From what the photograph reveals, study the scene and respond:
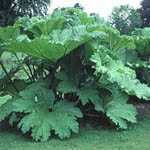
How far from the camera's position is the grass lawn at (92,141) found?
7.05 m

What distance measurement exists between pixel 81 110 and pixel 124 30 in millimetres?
8465

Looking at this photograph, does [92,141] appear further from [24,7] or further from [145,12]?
[24,7]

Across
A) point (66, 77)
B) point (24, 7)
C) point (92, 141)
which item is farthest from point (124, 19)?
point (92, 141)

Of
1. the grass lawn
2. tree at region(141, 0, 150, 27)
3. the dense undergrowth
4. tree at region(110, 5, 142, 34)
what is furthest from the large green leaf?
tree at region(141, 0, 150, 27)

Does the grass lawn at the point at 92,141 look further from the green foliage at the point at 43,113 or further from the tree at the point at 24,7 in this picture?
the tree at the point at 24,7

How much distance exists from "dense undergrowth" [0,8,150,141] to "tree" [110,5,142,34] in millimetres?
7208

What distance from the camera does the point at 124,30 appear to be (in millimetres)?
16281

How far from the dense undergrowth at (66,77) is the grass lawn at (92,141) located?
114mm

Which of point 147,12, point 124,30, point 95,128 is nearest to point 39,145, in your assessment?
point 95,128

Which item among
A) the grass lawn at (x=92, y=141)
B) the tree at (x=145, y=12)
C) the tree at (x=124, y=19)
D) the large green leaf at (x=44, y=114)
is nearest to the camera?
the grass lawn at (x=92, y=141)

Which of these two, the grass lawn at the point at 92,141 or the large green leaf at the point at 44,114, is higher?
the large green leaf at the point at 44,114

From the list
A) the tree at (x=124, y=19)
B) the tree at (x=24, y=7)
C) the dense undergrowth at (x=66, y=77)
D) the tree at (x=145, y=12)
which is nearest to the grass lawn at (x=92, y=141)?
the dense undergrowth at (x=66, y=77)

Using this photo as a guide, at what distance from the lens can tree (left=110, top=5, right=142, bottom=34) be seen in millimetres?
15844

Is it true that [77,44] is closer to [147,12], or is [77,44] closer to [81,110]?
[81,110]
